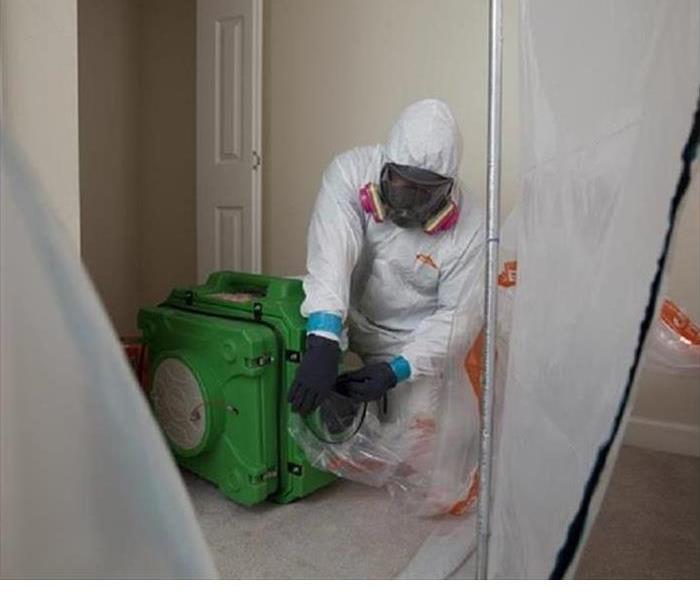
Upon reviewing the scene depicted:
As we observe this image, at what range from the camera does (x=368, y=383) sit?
147 centimetres

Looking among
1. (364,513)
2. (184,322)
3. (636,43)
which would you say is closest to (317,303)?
(184,322)

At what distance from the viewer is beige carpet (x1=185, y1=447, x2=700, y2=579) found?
1.30 meters

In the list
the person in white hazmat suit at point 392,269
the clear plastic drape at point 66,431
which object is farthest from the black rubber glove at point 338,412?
the clear plastic drape at point 66,431

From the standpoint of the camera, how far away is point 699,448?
2023 millimetres

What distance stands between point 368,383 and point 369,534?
0.37 metres

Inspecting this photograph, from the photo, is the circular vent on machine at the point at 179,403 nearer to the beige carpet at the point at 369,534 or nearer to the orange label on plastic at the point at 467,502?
the beige carpet at the point at 369,534

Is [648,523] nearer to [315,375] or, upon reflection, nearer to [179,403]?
[315,375]

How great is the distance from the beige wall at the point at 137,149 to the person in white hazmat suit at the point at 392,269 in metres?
1.45

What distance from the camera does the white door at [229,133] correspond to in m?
2.32

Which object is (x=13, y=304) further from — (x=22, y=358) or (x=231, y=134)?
(x=231, y=134)

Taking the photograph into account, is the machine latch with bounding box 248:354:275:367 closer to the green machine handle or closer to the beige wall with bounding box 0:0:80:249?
the green machine handle

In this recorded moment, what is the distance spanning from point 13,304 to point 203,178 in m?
2.21
